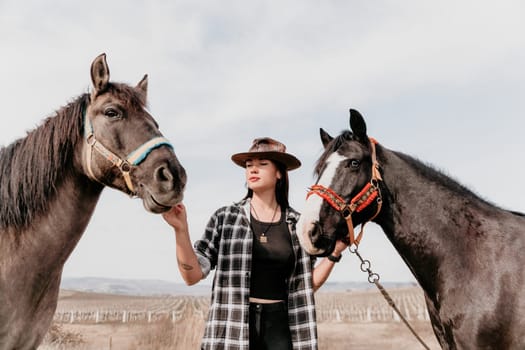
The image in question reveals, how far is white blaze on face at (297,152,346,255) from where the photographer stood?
3.47 metres

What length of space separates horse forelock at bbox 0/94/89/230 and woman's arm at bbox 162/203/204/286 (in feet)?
3.07

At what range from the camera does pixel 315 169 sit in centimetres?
395

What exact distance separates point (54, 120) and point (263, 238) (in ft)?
6.24

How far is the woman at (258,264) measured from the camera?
11.0ft

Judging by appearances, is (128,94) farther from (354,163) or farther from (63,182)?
(354,163)

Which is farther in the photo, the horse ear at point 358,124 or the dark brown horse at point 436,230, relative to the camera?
the horse ear at point 358,124

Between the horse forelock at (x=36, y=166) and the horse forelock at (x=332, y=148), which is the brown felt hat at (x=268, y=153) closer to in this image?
the horse forelock at (x=332, y=148)

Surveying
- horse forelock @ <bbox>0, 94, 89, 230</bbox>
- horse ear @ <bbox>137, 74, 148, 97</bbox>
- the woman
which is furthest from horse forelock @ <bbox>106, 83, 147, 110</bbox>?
the woman

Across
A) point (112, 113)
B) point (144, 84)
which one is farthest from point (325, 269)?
point (144, 84)

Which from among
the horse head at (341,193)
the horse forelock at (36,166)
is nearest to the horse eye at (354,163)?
the horse head at (341,193)

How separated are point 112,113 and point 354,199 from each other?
1997 mm

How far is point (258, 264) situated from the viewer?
362 centimetres

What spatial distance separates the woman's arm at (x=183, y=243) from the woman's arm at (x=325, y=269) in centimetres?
105

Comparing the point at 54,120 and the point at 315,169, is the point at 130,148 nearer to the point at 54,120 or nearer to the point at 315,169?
the point at 54,120
